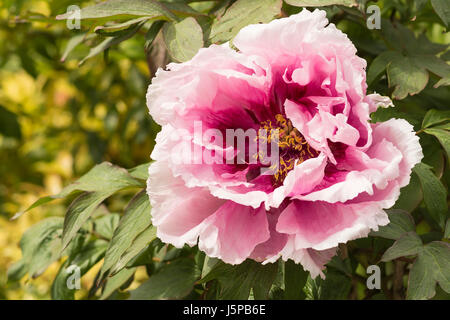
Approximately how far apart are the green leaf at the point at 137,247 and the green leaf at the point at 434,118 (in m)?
0.38

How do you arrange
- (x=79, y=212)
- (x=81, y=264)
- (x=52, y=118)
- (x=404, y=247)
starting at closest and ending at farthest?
(x=404, y=247), (x=79, y=212), (x=81, y=264), (x=52, y=118)

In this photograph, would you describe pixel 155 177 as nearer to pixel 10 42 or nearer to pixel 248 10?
pixel 248 10

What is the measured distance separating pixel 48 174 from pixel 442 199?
1.97 metres

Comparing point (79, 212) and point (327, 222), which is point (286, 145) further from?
point (79, 212)

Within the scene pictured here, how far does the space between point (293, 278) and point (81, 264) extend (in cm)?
45

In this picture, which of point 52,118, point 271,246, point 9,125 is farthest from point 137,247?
point 52,118

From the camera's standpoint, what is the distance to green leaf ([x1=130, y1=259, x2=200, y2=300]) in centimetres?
84

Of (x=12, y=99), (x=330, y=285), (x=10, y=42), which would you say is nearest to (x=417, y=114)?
(x=330, y=285)

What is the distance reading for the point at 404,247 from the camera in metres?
0.69

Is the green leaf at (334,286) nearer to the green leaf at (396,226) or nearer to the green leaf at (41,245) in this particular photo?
the green leaf at (396,226)

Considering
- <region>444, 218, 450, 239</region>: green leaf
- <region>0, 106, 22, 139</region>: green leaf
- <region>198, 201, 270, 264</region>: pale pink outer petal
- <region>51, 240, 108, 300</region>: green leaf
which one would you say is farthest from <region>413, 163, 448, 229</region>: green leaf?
<region>0, 106, 22, 139</region>: green leaf

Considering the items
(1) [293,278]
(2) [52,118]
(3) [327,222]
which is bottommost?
(2) [52,118]

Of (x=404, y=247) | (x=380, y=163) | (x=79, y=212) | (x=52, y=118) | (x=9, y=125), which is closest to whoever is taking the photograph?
(x=380, y=163)

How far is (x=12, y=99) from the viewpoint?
7.54ft
